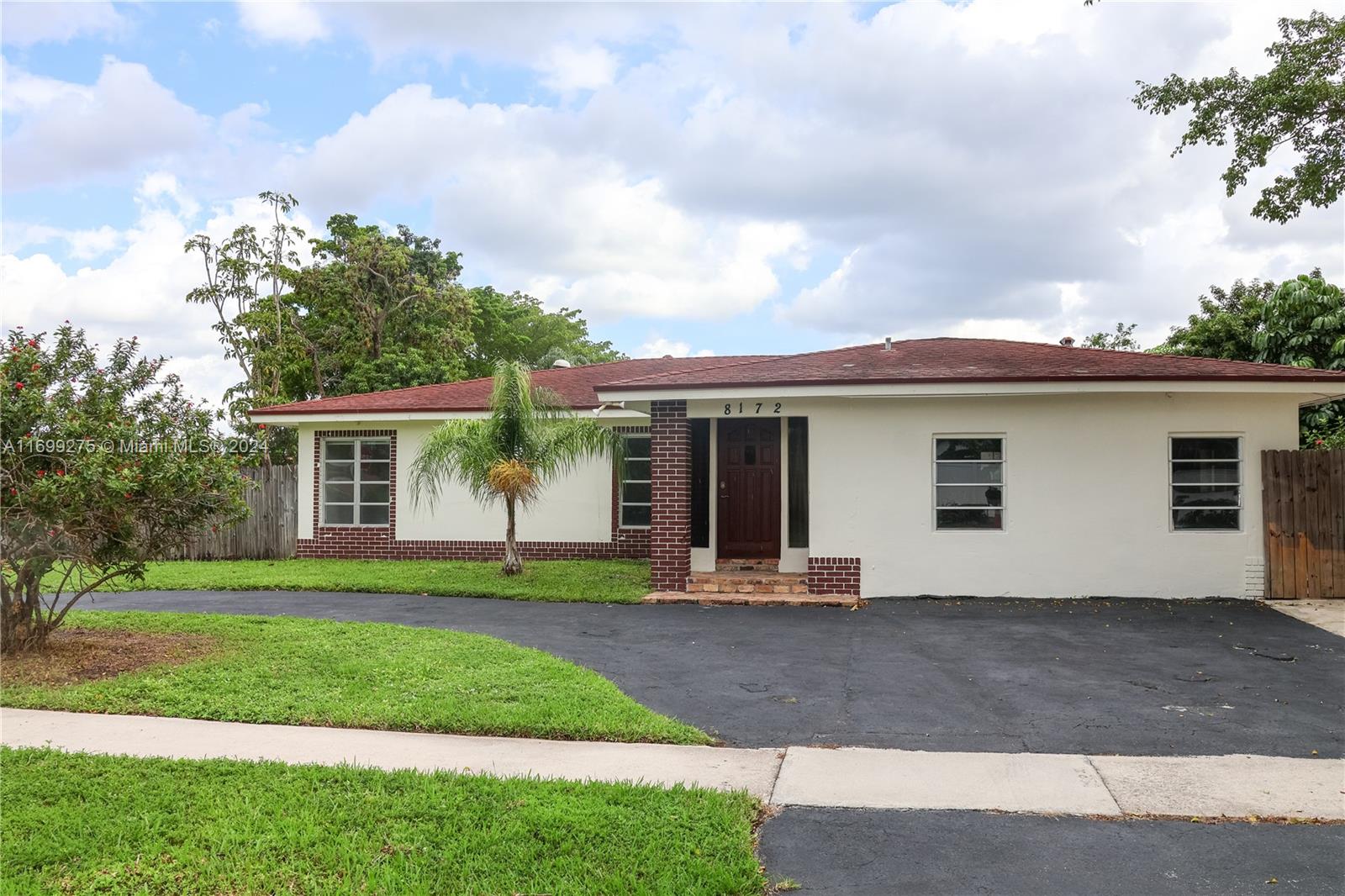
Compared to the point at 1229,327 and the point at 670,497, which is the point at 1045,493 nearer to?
the point at 670,497

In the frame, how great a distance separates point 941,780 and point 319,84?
10900 millimetres

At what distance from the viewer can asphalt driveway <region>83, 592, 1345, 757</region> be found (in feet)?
19.7

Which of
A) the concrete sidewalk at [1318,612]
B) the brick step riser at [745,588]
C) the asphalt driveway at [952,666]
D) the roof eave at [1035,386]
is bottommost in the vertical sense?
the asphalt driveway at [952,666]

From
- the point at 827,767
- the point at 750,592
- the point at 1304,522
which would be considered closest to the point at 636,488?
the point at 750,592

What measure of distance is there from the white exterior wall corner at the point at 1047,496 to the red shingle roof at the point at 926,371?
0.40 m

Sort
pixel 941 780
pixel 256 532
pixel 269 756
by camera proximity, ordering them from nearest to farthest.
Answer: pixel 941 780 → pixel 269 756 → pixel 256 532

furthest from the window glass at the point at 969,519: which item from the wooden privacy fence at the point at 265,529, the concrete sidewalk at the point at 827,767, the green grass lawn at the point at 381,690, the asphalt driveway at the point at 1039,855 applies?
the wooden privacy fence at the point at 265,529

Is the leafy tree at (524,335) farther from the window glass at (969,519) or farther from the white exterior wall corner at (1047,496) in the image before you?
the window glass at (969,519)

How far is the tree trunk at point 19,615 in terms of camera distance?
7855 mm

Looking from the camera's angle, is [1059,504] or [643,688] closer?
[643,688]

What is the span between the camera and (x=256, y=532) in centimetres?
1681

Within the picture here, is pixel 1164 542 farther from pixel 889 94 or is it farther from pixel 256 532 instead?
pixel 256 532

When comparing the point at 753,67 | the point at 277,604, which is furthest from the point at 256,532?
the point at 753,67

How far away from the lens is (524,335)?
123 feet
